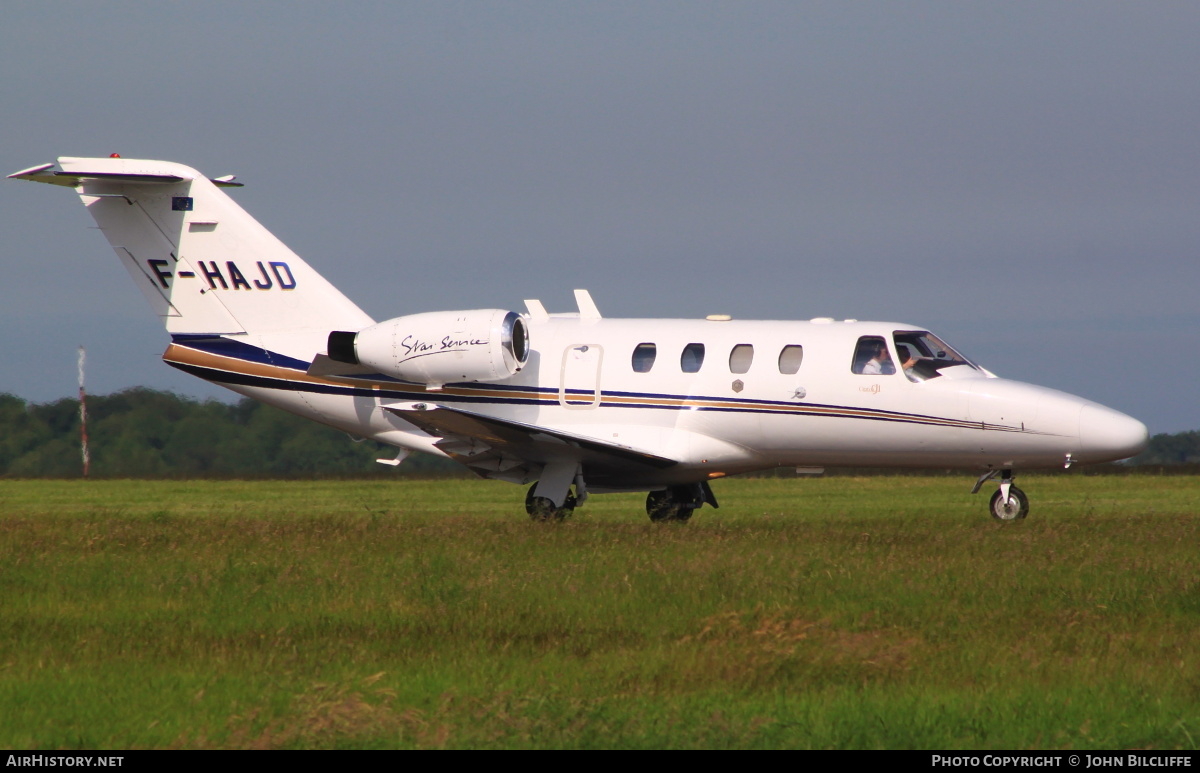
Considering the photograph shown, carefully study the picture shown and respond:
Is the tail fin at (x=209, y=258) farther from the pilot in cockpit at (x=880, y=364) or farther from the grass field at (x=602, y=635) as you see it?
the pilot in cockpit at (x=880, y=364)

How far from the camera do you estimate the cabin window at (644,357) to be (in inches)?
706

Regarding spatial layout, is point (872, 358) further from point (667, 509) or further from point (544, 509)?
point (544, 509)

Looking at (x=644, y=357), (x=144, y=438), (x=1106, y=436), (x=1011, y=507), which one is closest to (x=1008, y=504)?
(x=1011, y=507)

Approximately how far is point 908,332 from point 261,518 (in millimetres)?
8841

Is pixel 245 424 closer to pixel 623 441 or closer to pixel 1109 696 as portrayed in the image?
pixel 623 441

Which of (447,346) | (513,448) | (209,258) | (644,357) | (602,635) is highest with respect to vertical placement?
(209,258)

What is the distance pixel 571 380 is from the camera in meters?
18.2

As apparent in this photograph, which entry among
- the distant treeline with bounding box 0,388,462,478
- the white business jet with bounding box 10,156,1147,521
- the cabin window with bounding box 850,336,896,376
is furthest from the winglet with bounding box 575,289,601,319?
the distant treeline with bounding box 0,388,462,478

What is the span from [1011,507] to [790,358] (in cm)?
325

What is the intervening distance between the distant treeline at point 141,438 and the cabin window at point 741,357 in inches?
591

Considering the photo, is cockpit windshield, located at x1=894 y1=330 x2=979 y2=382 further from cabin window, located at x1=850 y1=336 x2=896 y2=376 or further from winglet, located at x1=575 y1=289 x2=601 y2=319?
winglet, located at x1=575 y1=289 x2=601 y2=319

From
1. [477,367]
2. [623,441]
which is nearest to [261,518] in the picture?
[477,367]

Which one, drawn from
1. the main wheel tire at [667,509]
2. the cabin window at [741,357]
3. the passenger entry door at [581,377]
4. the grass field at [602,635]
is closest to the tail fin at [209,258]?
the passenger entry door at [581,377]

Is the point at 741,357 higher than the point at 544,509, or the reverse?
the point at 741,357
